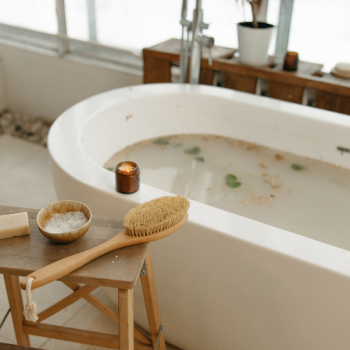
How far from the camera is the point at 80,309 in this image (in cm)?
152

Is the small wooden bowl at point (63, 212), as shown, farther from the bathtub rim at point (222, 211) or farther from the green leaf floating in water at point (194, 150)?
the green leaf floating in water at point (194, 150)

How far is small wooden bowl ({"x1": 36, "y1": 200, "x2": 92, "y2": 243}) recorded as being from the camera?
32.4 inches

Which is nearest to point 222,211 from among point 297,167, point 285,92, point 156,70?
point 297,167

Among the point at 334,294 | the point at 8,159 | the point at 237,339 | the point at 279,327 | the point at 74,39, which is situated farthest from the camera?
the point at 74,39

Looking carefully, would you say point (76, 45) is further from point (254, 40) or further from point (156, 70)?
point (254, 40)

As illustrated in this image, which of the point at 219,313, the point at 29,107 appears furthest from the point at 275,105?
the point at 29,107

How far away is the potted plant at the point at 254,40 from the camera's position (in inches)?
72.9

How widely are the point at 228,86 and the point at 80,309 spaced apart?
49.4 inches

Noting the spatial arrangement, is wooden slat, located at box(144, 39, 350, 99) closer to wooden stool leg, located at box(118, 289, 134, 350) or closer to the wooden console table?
the wooden console table

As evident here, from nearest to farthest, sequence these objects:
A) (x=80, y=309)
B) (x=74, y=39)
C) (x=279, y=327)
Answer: (x=279, y=327) → (x=80, y=309) → (x=74, y=39)

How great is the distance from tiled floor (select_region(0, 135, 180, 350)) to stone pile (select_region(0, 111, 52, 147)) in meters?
0.06

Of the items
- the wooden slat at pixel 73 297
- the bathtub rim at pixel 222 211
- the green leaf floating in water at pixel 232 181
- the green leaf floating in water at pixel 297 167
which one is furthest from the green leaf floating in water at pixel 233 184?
the wooden slat at pixel 73 297

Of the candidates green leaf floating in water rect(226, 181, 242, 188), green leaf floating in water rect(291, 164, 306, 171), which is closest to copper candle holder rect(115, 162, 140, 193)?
green leaf floating in water rect(226, 181, 242, 188)

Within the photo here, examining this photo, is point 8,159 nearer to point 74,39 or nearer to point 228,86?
point 74,39
